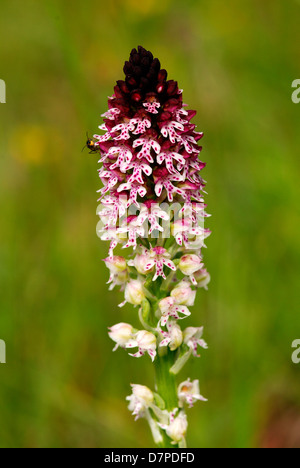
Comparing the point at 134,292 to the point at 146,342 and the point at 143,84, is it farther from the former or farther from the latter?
the point at 143,84

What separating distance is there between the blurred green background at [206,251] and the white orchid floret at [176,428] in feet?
4.33

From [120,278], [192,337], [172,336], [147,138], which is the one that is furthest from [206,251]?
[147,138]

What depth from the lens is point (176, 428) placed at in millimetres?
3088

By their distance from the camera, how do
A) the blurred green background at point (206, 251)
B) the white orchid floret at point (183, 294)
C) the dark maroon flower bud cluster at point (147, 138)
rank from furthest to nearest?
the blurred green background at point (206, 251)
the white orchid floret at point (183, 294)
the dark maroon flower bud cluster at point (147, 138)

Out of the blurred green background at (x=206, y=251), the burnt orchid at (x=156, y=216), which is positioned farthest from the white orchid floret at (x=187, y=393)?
the blurred green background at (x=206, y=251)

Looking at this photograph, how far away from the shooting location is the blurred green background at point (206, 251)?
495 centimetres

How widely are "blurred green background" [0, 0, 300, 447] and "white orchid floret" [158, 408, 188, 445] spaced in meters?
1.32

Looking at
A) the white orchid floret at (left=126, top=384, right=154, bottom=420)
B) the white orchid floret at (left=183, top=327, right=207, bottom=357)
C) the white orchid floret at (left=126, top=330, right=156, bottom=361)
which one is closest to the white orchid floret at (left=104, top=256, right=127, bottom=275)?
the white orchid floret at (left=126, top=330, right=156, bottom=361)

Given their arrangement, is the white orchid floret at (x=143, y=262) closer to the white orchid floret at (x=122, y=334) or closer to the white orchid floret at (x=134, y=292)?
the white orchid floret at (x=134, y=292)

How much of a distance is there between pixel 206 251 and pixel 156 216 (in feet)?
10.5

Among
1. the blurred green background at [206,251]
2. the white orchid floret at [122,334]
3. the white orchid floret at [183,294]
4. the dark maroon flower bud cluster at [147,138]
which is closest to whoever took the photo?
the dark maroon flower bud cluster at [147,138]

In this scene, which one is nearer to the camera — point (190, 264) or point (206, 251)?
point (190, 264)
